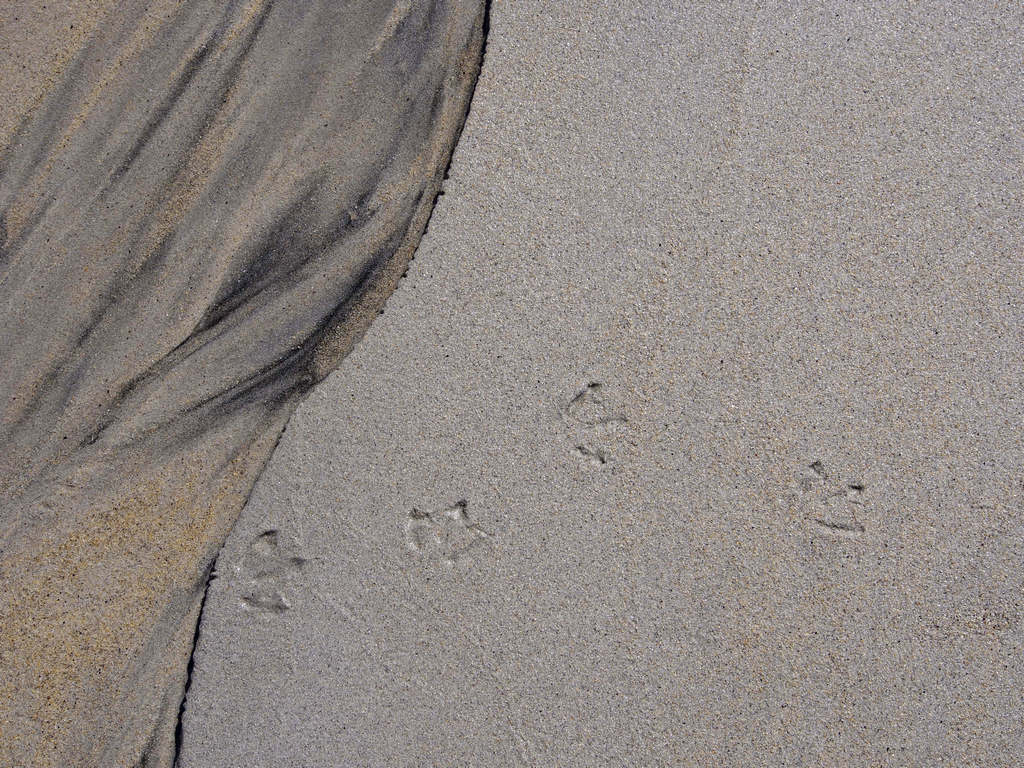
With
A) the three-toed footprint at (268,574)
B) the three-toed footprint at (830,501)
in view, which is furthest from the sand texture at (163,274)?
the three-toed footprint at (830,501)

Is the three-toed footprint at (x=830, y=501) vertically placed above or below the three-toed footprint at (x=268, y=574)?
above

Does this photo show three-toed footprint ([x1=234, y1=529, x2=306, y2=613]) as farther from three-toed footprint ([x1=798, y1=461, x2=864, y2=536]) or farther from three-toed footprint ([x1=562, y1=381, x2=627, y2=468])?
three-toed footprint ([x1=798, y1=461, x2=864, y2=536])

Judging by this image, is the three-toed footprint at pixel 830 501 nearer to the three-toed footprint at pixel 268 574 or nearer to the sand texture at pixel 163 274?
the sand texture at pixel 163 274

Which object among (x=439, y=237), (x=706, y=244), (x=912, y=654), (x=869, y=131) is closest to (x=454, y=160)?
(x=439, y=237)

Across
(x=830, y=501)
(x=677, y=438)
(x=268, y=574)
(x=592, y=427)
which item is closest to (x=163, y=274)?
(x=268, y=574)

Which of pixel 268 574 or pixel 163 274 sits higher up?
pixel 163 274

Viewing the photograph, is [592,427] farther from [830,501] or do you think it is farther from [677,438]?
[830,501]

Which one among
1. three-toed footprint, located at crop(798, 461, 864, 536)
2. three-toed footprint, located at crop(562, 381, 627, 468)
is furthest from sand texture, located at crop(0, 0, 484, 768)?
three-toed footprint, located at crop(798, 461, 864, 536)
